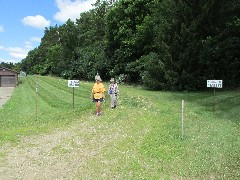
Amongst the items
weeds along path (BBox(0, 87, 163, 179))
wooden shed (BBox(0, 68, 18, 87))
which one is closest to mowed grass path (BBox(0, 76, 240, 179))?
weeds along path (BBox(0, 87, 163, 179))

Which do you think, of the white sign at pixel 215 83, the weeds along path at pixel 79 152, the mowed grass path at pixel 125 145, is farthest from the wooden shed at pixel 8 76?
the white sign at pixel 215 83

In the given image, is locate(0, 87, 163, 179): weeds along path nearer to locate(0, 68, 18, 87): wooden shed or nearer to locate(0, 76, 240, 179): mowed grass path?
locate(0, 76, 240, 179): mowed grass path

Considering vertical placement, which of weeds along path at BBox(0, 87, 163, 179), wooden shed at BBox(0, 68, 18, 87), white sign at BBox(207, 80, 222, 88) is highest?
white sign at BBox(207, 80, 222, 88)

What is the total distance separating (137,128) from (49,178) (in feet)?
21.3

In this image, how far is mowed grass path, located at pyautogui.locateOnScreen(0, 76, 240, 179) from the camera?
33.5ft

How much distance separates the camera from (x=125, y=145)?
12.9 meters

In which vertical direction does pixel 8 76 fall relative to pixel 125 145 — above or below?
above

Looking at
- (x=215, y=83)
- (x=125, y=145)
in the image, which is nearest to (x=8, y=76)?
(x=215, y=83)

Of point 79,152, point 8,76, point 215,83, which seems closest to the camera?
point 79,152

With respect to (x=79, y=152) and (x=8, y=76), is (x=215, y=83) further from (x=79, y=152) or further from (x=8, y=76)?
(x=8, y=76)

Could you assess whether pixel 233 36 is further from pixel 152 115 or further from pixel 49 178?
pixel 49 178

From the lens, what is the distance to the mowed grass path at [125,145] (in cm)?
1022

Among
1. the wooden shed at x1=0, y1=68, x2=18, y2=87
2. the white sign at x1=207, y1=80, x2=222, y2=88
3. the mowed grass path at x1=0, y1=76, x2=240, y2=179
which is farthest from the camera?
the wooden shed at x1=0, y1=68, x2=18, y2=87

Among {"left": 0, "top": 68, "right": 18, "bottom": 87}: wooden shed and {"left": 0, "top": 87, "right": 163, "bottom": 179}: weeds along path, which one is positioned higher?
{"left": 0, "top": 68, "right": 18, "bottom": 87}: wooden shed
